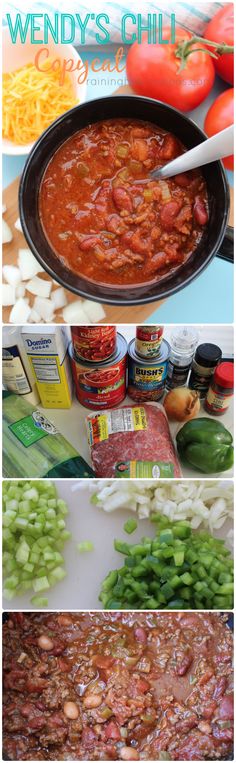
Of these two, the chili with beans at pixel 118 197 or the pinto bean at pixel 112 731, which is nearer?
the chili with beans at pixel 118 197

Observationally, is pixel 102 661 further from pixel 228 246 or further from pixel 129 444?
pixel 228 246

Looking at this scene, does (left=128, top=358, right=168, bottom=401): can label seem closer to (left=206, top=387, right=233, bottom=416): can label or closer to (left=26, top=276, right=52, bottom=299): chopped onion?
(left=206, top=387, right=233, bottom=416): can label

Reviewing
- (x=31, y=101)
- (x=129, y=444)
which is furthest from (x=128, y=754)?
(x=31, y=101)

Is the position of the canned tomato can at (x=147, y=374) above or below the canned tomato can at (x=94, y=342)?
below

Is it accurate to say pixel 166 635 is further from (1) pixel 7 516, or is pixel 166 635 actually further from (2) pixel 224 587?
(1) pixel 7 516

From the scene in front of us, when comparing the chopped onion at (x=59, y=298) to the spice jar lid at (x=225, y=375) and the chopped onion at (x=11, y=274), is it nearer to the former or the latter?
the chopped onion at (x=11, y=274)

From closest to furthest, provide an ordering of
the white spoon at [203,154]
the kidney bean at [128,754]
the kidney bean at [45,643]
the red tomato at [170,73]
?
the white spoon at [203,154], the red tomato at [170,73], the kidney bean at [128,754], the kidney bean at [45,643]

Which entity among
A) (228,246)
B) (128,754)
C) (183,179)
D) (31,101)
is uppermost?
(31,101)

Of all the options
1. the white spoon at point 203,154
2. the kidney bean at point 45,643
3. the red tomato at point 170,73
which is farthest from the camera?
the kidney bean at point 45,643

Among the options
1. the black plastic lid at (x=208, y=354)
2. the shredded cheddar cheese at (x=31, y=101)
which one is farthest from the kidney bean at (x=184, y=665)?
the shredded cheddar cheese at (x=31, y=101)
